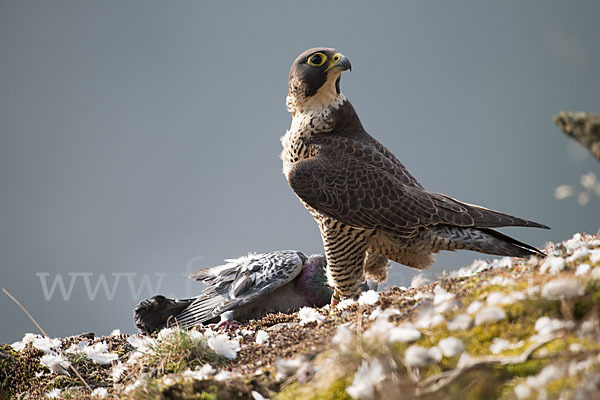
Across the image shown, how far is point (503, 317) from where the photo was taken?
64.2 inches

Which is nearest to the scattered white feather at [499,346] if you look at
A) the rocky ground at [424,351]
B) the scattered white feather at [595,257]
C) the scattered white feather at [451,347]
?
the rocky ground at [424,351]

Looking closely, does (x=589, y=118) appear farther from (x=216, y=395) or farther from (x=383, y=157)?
(x=383, y=157)

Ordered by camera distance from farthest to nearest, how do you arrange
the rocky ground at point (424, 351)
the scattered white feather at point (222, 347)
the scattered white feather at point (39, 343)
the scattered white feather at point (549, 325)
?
the scattered white feather at point (39, 343)
the scattered white feather at point (222, 347)
the scattered white feather at point (549, 325)
the rocky ground at point (424, 351)

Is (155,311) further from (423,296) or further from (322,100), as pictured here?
(423,296)

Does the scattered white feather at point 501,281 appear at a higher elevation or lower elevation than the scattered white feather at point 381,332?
higher

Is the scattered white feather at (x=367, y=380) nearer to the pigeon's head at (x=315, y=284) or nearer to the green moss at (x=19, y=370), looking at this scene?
the green moss at (x=19, y=370)

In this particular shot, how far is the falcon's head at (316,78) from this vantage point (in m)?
3.81

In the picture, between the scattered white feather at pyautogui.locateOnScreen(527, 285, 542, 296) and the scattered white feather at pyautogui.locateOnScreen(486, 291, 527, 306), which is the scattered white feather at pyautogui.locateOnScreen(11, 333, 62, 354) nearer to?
the scattered white feather at pyautogui.locateOnScreen(486, 291, 527, 306)

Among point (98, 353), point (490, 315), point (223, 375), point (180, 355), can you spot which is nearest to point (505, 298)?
point (490, 315)

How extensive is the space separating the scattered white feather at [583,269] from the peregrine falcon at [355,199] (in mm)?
1303

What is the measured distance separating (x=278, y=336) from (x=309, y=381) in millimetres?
903

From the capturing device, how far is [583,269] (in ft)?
6.32

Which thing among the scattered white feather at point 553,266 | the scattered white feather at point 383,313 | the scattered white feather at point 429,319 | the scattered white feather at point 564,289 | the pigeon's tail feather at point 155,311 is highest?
the pigeon's tail feather at point 155,311

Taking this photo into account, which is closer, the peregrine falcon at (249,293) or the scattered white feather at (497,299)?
the scattered white feather at (497,299)
